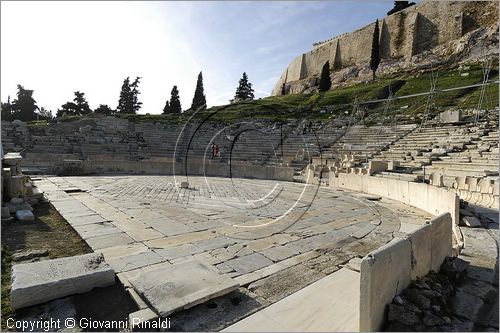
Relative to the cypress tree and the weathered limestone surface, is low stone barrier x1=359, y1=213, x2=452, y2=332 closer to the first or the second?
the weathered limestone surface

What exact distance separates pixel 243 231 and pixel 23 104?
5383 cm

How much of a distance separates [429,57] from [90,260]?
6508cm

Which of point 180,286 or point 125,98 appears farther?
point 125,98

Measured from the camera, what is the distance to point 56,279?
3.32 m

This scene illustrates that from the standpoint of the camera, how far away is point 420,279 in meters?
3.28

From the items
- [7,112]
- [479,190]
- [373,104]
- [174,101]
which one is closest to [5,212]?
[479,190]

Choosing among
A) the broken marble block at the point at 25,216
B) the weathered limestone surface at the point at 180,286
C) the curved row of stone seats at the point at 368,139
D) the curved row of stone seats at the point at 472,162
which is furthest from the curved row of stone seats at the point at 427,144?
the broken marble block at the point at 25,216

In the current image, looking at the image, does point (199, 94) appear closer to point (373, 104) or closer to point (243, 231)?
point (373, 104)

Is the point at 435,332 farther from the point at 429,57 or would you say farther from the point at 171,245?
the point at 429,57

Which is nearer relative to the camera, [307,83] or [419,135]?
[419,135]

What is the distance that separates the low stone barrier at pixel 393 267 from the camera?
2.54m

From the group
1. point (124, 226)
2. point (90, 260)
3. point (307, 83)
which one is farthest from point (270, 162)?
point (307, 83)

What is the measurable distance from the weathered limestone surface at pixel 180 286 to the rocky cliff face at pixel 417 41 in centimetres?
5276

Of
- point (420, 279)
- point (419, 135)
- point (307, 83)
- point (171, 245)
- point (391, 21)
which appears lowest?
point (171, 245)
